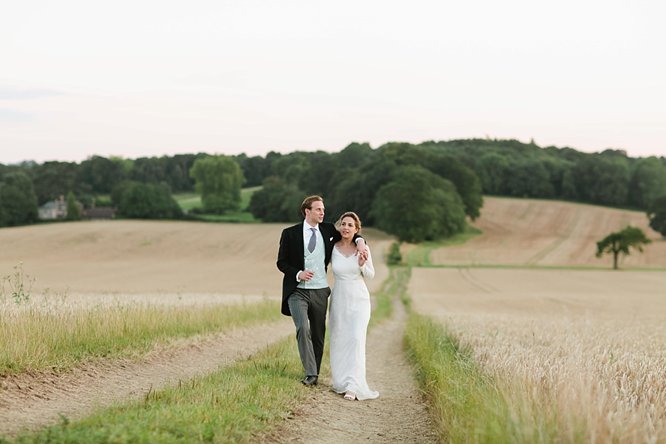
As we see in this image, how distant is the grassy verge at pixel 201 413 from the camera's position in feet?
19.4

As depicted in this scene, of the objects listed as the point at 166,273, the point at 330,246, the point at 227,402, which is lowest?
the point at 166,273

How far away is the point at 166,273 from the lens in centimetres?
5844

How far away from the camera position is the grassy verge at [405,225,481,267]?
67.1 metres

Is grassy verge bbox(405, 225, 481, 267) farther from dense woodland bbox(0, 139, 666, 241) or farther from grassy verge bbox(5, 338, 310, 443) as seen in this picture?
grassy verge bbox(5, 338, 310, 443)

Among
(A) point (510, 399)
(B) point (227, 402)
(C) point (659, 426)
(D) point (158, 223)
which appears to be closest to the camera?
(C) point (659, 426)

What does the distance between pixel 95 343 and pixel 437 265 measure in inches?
2187

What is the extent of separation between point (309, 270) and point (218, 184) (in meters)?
105

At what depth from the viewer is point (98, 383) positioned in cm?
1013

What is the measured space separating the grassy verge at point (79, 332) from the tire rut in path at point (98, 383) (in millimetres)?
269

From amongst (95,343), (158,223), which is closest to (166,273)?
(158,223)

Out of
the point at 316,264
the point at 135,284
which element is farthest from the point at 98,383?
the point at 135,284

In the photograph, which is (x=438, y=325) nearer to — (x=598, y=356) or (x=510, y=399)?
(x=598, y=356)

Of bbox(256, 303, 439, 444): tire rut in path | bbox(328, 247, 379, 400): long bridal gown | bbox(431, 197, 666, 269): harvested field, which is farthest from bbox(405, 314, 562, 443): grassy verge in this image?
bbox(431, 197, 666, 269): harvested field

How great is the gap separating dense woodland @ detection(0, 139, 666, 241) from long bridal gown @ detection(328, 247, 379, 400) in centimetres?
6742
